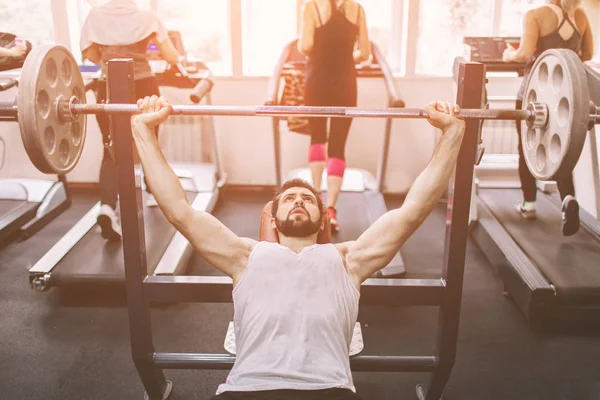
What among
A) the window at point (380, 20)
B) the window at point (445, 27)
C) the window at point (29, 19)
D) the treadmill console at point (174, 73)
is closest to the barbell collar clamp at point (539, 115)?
the treadmill console at point (174, 73)

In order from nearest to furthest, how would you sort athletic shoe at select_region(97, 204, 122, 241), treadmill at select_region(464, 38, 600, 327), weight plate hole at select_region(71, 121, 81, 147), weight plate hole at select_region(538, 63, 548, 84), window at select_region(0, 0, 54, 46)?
weight plate hole at select_region(538, 63, 548, 84) → weight plate hole at select_region(71, 121, 81, 147) → treadmill at select_region(464, 38, 600, 327) → athletic shoe at select_region(97, 204, 122, 241) → window at select_region(0, 0, 54, 46)

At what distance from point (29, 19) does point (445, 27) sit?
307 cm

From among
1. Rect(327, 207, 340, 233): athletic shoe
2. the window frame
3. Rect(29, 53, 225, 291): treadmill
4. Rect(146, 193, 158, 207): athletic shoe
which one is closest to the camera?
Rect(29, 53, 225, 291): treadmill

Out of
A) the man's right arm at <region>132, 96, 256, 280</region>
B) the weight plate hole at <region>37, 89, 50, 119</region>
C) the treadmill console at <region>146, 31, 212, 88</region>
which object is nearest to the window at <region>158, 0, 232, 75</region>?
the treadmill console at <region>146, 31, 212, 88</region>

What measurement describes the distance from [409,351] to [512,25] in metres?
2.96

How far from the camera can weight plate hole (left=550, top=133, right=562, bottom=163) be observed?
69.8 inches

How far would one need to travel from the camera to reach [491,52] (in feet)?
11.6

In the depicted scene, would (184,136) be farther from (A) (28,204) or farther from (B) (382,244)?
(B) (382,244)

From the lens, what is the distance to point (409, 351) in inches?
96.2

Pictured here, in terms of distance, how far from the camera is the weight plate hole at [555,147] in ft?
5.81

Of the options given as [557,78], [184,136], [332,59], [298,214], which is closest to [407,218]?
[298,214]

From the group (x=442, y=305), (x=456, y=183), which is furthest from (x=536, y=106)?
(x=442, y=305)

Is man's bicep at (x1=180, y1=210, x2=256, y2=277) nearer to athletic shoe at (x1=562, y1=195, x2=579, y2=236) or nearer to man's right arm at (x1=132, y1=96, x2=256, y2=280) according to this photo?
man's right arm at (x1=132, y1=96, x2=256, y2=280)

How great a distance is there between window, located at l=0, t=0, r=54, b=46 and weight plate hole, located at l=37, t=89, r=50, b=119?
2871 millimetres
